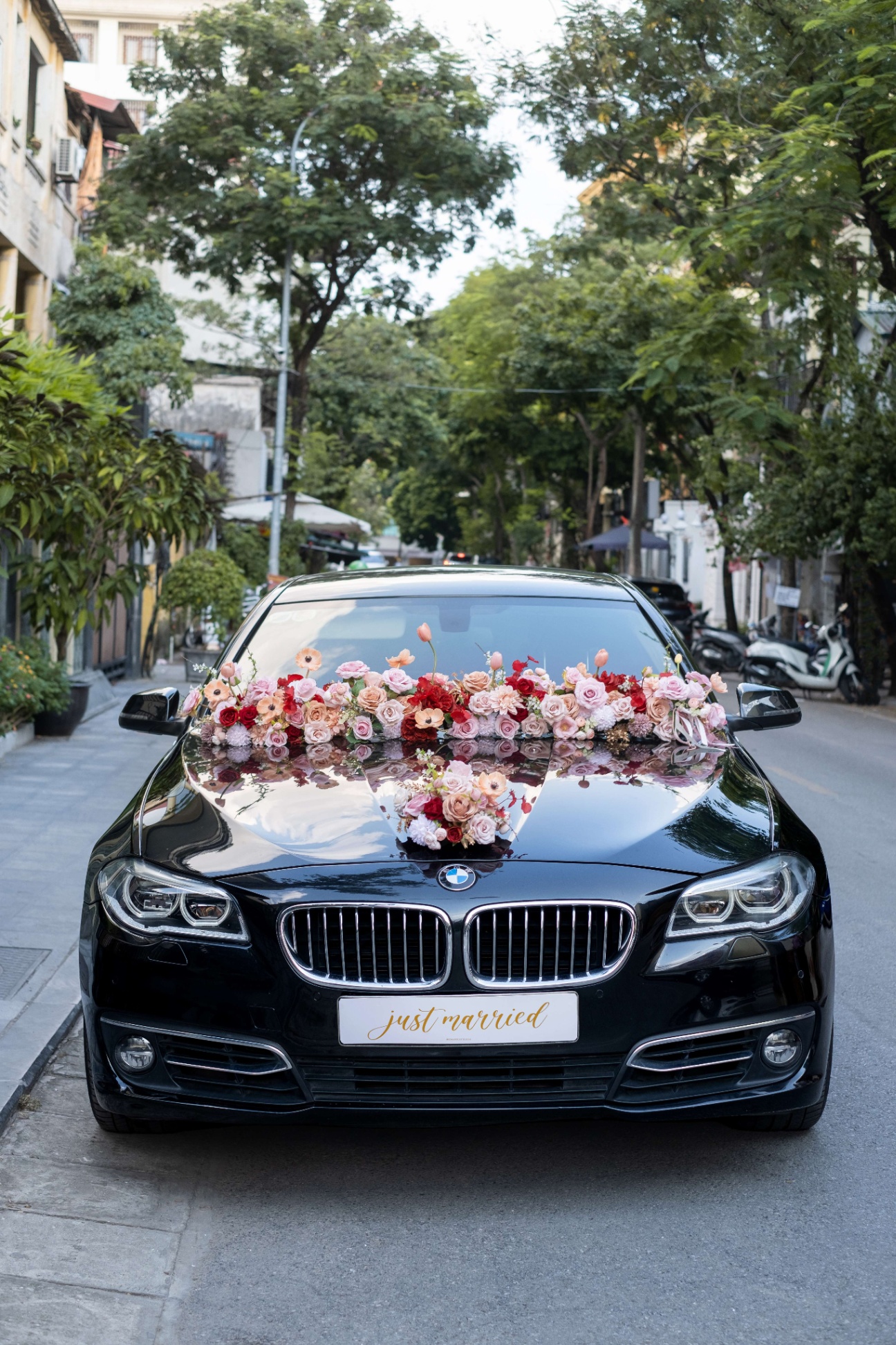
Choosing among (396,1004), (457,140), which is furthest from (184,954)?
(457,140)

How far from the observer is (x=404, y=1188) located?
3914 mm

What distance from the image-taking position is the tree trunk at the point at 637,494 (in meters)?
41.8

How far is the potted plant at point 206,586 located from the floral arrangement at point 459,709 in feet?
47.9

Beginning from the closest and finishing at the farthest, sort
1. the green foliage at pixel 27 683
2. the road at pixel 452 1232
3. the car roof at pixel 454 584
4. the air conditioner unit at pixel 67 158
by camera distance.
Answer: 1. the road at pixel 452 1232
2. the car roof at pixel 454 584
3. the green foliage at pixel 27 683
4. the air conditioner unit at pixel 67 158

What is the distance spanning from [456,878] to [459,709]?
117 centimetres

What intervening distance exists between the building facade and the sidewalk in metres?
8.26

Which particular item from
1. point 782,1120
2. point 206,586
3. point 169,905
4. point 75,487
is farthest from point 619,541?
point 169,905

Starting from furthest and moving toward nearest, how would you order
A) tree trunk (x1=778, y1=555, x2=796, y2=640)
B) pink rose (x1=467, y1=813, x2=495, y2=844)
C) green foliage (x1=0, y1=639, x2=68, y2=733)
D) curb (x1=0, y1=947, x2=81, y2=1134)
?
tree trunk (x1=778, y1=555, x2=796, y2=640) → green foliage (x1=0, y1=639, x2=68, y2=733) → curb (x1=0, y1=947, x2=81, y2=1134) → pink rose (x1=467, y1=813, x2=495, y2=844)

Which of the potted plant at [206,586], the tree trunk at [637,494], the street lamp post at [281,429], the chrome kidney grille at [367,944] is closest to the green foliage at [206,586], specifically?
the potted plant at [206,586]

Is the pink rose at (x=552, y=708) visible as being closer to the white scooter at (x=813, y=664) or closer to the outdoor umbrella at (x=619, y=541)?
the white scooter at (x=813, y=664)

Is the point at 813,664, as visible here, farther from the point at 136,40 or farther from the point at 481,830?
the point at 136,40

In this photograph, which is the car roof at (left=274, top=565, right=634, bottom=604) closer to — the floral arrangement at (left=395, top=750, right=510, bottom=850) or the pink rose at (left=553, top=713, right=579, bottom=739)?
the pink rose at (left=553, top=713, right=579, bottom=739)

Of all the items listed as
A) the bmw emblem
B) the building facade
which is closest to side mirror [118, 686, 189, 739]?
the bmw emblem

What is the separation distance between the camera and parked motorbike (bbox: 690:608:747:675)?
2928 cm
